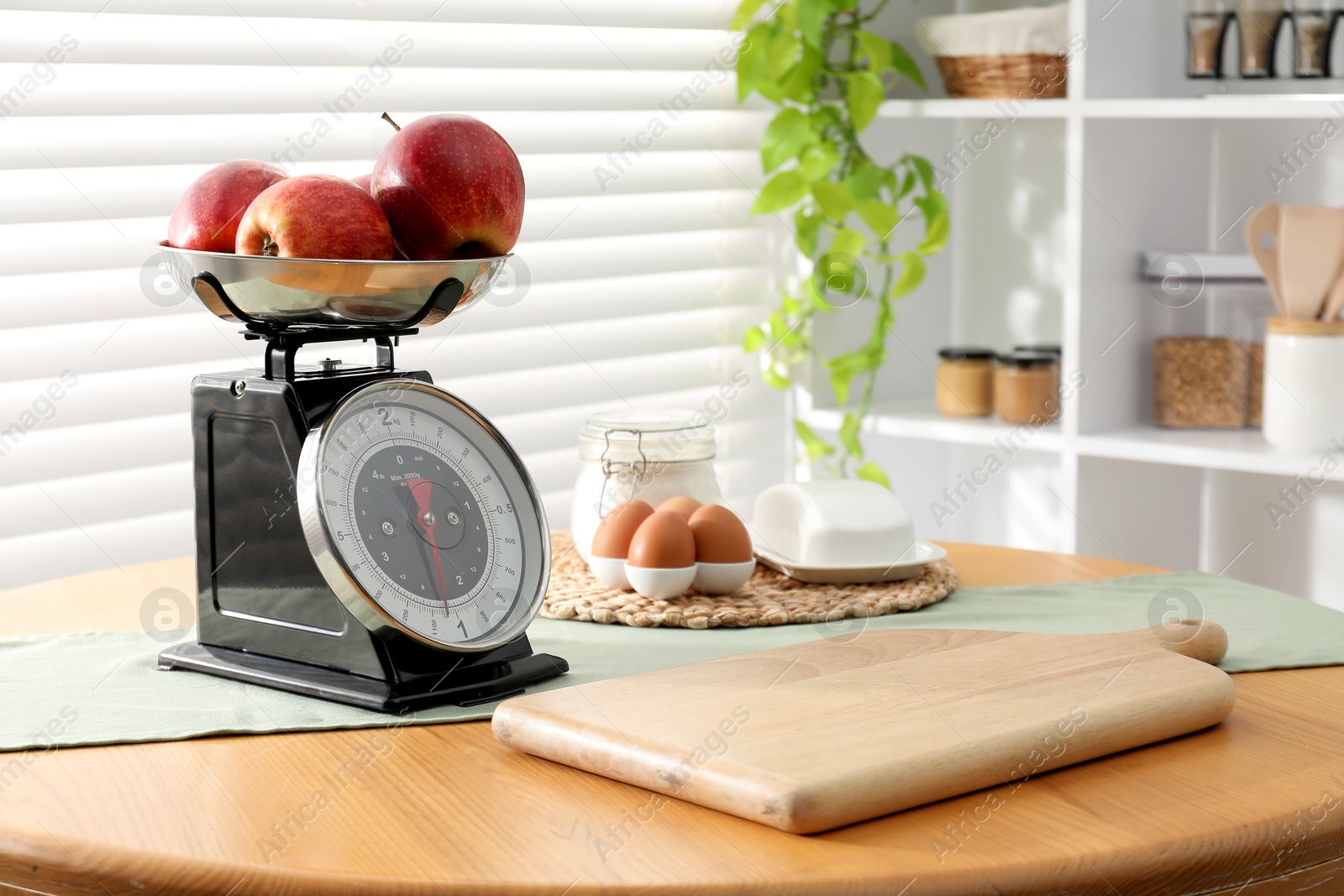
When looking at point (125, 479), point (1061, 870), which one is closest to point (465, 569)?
point (1061, 870)

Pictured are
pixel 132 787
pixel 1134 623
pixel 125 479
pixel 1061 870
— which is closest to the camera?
pixel 1061 870

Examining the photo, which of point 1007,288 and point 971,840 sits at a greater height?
point 1007,288

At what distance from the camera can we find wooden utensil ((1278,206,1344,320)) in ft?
5.85

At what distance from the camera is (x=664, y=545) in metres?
1.12

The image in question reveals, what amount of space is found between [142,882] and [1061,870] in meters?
0.45

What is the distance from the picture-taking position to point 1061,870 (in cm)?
67

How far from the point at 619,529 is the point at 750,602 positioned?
13 cm

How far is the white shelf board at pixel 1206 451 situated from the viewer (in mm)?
1863

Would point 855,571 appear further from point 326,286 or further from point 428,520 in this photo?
point 326,286

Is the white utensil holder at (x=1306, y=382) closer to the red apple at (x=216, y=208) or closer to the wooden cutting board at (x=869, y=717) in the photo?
the wooden cutting board at (x=869, y=717)

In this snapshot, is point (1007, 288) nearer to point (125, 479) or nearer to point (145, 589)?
point (125, 479)

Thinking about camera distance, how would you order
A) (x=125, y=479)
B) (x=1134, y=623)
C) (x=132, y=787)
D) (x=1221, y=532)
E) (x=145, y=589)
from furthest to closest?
1. (x=1221, y=532)
2. (x=125, y=479)
3. (x=145, y=589)
4. (x=1134, y=623)
5. (x=132, y=787)

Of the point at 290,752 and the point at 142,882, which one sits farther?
the point at 290,752

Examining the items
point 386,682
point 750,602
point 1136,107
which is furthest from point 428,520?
point 1136,107
